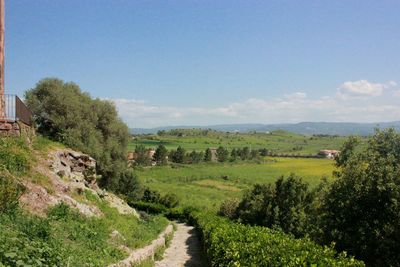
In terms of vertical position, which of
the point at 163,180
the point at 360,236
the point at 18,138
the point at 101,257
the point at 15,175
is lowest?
the point at 163,180

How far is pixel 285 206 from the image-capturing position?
27.6 meters

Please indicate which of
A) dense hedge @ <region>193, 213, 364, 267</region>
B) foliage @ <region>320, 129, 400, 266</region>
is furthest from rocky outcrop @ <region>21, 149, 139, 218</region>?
foliage @ <region>320, 129, 400, 266</region>

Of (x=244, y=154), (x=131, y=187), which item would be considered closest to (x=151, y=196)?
(x=131, y=187)

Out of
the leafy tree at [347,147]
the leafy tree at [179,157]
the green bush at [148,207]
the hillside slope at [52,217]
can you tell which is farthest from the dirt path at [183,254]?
the leafy tree at [179,157]

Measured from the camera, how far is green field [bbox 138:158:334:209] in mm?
67062

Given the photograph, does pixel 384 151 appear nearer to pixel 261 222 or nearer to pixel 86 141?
pixel 261 222

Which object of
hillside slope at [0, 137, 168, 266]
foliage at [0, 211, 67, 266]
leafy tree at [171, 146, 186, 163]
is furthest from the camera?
leafy tree at [171, 146, 186, 163]

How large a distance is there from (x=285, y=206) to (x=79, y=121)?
55.3 feet

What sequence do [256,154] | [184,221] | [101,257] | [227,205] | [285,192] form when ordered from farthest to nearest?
[256,154] → [184,221] → [227,205] → [285,192] → [101,257]

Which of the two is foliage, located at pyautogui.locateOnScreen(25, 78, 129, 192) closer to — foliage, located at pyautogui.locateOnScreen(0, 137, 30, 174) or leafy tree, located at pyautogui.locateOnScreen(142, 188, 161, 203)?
foliage, located at pyautogui.locateOnScreen(0, 137, 30, 174)

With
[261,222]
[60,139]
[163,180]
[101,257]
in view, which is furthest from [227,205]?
[163,180]

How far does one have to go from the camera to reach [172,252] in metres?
19.7

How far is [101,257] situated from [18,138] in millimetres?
9641

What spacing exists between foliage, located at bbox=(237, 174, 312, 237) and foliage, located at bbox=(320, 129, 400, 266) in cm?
576
